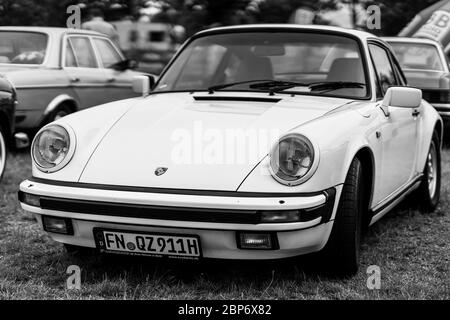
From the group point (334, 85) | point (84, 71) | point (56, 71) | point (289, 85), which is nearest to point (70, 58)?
point (84, 71)

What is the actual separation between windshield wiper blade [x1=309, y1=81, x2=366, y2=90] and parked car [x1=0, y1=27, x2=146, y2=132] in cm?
388

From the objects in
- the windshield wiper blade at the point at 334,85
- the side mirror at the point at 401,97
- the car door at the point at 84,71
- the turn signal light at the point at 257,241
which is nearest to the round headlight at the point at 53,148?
the turn signal light at the point at 257,241

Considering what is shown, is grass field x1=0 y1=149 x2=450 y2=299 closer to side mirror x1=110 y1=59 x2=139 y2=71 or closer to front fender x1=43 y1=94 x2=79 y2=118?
front fender x1=43 y1=94 x2=79 y2=118

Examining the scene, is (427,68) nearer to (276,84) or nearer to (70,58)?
(70,58)

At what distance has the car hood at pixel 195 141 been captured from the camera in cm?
307

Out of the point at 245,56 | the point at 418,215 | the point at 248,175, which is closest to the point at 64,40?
the point at 245,56

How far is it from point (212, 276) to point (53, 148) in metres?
1.04

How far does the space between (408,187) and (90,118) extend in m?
2.21

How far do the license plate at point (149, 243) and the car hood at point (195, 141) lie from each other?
0.76 feet

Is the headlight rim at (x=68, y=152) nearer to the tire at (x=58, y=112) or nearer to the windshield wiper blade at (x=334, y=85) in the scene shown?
the windshield wiper blade at (x=334, y=85)

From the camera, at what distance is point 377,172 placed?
3.70 m

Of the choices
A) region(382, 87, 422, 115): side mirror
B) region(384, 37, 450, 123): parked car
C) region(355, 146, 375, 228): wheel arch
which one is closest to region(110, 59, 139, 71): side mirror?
region(384, 37, 450, 123): parked car

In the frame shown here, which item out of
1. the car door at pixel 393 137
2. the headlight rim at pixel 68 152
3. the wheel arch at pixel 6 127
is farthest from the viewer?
the wheel arch at pixel 6 127

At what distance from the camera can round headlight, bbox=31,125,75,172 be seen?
331 centimetres
